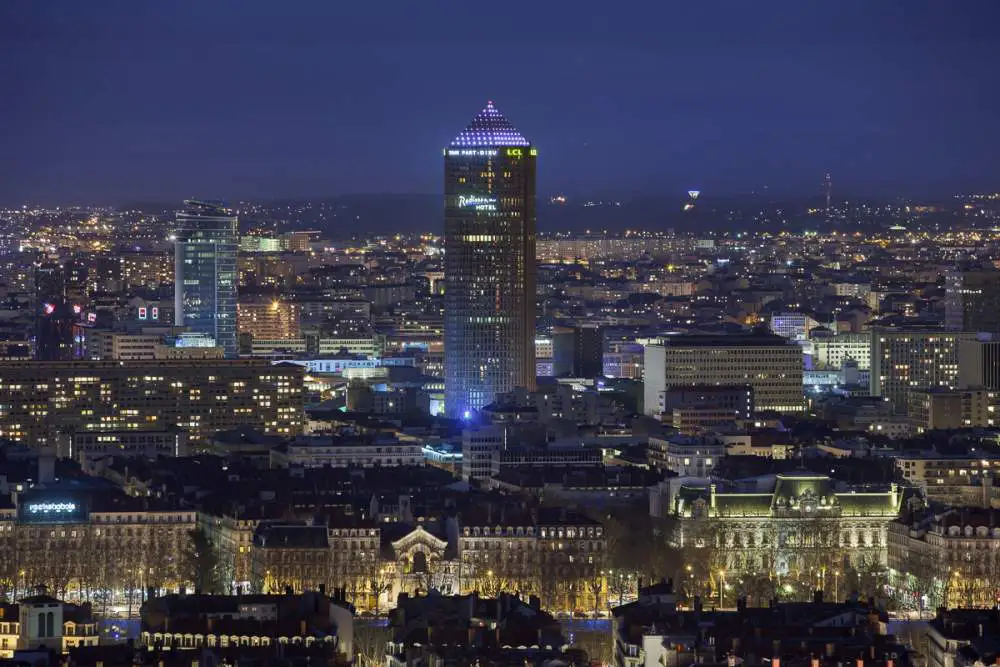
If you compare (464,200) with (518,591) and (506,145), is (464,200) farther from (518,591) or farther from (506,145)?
(518,591)

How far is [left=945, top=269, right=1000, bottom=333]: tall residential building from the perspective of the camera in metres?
128

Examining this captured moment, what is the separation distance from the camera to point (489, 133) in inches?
4286

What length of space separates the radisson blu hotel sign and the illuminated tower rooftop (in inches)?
1314

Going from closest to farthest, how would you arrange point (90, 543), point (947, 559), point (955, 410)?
point (947, 559), point (90, 543), point (955, 410)

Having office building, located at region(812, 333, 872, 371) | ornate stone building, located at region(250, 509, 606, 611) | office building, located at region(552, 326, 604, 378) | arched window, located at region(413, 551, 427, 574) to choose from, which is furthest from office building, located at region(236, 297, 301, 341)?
arched window, located at region(413, 551, 427, 574)

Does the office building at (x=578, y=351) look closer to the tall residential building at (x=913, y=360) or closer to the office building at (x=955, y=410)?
the tall residential building at (x=913, y=360)

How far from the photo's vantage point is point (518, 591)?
224 feet

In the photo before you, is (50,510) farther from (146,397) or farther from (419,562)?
(146,397)

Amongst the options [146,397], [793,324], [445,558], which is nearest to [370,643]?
[445,558]

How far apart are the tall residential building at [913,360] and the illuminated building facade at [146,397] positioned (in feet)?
71.2

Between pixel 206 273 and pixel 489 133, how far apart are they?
123 ft

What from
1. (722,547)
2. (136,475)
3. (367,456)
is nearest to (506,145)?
(367,456)

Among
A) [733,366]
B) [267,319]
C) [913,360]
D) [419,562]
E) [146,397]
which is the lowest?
[419,562]

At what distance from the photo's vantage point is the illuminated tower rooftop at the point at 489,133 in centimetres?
10825
